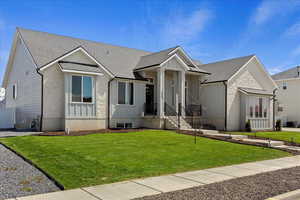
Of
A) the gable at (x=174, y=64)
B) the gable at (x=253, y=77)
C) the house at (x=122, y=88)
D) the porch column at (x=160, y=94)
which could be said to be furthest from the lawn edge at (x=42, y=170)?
the gable at (x=253, y=77)

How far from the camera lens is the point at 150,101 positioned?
22688 mm

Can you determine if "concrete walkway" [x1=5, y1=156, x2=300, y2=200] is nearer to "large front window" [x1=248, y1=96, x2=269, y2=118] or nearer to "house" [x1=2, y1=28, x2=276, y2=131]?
"house" [x1=2, y1=28, x2=276, y2=131]

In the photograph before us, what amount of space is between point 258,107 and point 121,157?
18.3 m

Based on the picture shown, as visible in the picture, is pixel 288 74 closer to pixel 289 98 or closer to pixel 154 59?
pixel 289 98

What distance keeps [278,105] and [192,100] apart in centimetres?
2016

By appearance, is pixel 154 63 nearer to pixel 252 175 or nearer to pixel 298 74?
pixel 252 175

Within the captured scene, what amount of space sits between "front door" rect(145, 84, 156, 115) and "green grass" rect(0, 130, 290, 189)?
856 cm

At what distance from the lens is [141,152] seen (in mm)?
10258

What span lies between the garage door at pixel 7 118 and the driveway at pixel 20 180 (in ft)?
43.5

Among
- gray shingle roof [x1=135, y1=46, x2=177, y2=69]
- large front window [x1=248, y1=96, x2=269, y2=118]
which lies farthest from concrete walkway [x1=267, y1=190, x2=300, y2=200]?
large front window [x1=248, y1=96, x2=269, y2=118]

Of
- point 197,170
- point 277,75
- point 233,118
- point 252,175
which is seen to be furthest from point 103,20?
point 277,75

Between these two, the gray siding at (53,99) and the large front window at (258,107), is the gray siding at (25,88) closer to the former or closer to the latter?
the gray siding at (53,99)

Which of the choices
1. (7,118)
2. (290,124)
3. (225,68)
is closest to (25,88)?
(7,118)

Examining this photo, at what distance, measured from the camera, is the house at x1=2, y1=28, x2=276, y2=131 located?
57.1 ft
